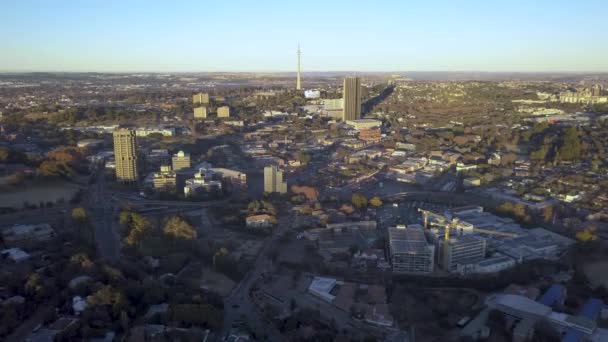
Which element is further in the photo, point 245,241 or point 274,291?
point 245,241

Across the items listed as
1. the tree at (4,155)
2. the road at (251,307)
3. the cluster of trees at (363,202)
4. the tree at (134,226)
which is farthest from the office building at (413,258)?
the tree at (4,155)

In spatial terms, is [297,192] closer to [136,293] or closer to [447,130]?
[136,293]

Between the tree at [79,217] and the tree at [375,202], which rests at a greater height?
the tree at [79,217]

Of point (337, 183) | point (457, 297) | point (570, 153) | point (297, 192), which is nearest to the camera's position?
point (457, 297)

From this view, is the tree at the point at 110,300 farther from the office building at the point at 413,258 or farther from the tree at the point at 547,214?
the tree at the point at 547,214

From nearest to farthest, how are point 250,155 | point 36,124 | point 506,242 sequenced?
point 506,242, point 250,155, point 36,124

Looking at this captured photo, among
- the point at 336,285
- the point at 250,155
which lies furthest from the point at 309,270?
the point at 250,155
